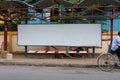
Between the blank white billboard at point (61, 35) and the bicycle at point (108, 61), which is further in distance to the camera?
the blank white billboard at point (61, 35)

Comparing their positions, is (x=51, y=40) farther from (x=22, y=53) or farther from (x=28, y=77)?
(x=28, y=77)

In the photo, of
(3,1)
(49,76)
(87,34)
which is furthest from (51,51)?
(49,76)

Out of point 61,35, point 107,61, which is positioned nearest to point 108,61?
point 107,61

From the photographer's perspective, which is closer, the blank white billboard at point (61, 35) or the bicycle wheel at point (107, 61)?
the bicycle wheel at point (107, 61)

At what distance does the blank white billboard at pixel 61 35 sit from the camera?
20.8 metres

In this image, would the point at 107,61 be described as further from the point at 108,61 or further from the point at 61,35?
the point at 61,35

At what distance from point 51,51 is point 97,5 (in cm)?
353

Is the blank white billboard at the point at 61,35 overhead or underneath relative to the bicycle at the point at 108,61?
overhead

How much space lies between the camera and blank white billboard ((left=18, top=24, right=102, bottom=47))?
2080 centimetres

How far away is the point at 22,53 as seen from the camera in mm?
23531

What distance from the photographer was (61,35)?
68.9ft

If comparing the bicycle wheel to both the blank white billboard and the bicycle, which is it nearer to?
the bicycle

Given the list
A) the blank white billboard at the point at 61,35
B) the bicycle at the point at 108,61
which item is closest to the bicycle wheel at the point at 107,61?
the bicycle at the point at 108,61

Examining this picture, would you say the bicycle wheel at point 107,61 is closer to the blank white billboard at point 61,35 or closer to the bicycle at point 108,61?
the bicycle at point 108,61
